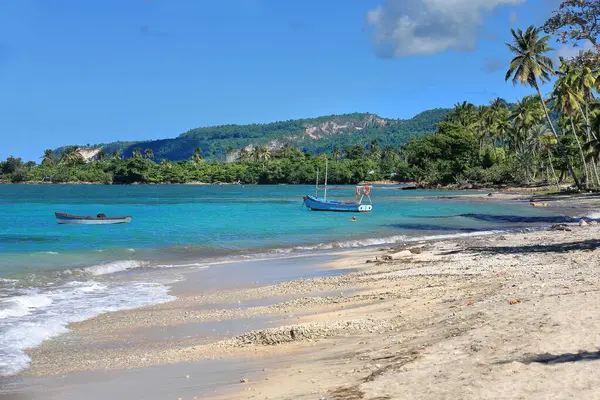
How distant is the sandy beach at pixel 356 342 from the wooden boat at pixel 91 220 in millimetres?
32325

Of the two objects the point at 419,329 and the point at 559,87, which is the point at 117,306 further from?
the point at 559,87

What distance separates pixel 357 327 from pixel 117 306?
22.0 feet

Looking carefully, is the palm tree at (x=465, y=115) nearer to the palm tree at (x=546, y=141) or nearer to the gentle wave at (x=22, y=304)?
the palm tree at (x=546, y=141)

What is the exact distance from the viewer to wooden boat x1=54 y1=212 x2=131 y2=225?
46.4m

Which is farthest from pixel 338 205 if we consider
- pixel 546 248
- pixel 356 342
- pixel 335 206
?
pixel 356 342

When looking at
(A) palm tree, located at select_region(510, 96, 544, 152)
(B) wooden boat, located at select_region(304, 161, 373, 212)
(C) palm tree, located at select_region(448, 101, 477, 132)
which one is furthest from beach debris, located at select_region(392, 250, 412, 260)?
(C) palm tree, located at select_region(448, 101, 477, 132)

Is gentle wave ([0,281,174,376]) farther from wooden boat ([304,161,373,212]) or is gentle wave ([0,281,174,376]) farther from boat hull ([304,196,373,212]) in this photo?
boat hull ([304,196,373,212])

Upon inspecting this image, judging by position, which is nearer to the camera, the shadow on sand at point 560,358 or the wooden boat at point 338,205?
the shadow on sand at point 560,358

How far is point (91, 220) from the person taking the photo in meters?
46.7

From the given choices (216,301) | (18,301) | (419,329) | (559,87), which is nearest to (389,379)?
(419,329)

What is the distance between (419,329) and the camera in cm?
909

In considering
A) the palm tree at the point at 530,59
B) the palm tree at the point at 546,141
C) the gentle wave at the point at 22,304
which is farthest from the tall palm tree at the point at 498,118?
the gentle wave at the point at 22,304

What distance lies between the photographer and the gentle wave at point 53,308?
33.4 feet

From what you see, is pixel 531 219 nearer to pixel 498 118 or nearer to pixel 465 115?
pixel 498 118
